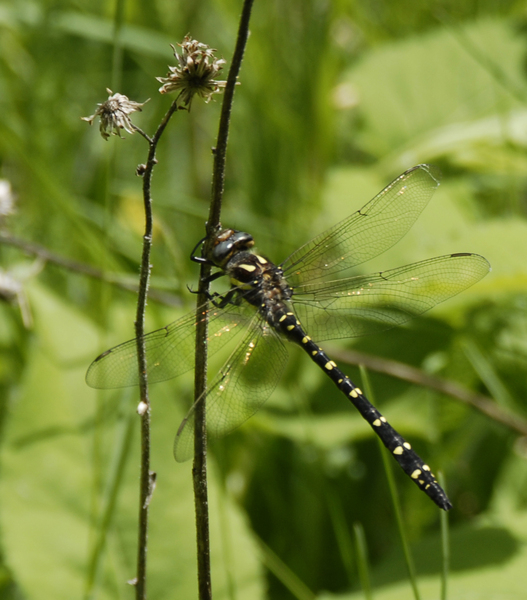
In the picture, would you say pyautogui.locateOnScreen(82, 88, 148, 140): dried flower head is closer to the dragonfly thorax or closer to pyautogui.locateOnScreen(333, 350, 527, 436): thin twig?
the dragonfly thorax

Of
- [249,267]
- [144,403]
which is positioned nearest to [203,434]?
[144,403]

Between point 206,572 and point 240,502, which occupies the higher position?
point 240,502

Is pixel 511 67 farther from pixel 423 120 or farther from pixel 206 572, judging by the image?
pixel 206 572

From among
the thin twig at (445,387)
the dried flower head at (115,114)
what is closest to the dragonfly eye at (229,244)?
the dried flower head at (115,114)

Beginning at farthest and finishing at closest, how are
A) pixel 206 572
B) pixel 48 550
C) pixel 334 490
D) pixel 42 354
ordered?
1. pixel 334 490
2. pixel 42 354
3. pixel 48 550
4. pixel 206 572

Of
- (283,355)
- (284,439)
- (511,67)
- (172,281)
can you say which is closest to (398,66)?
(511,67)

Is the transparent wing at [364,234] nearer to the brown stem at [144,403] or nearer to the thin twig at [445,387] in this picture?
the thin twig at [445,387]

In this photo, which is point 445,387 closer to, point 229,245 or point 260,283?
point 260,283

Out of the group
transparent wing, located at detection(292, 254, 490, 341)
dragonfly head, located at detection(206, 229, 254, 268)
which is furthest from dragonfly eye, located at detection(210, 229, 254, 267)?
transparent wing, located at detection(292, 254, 490, 341)
